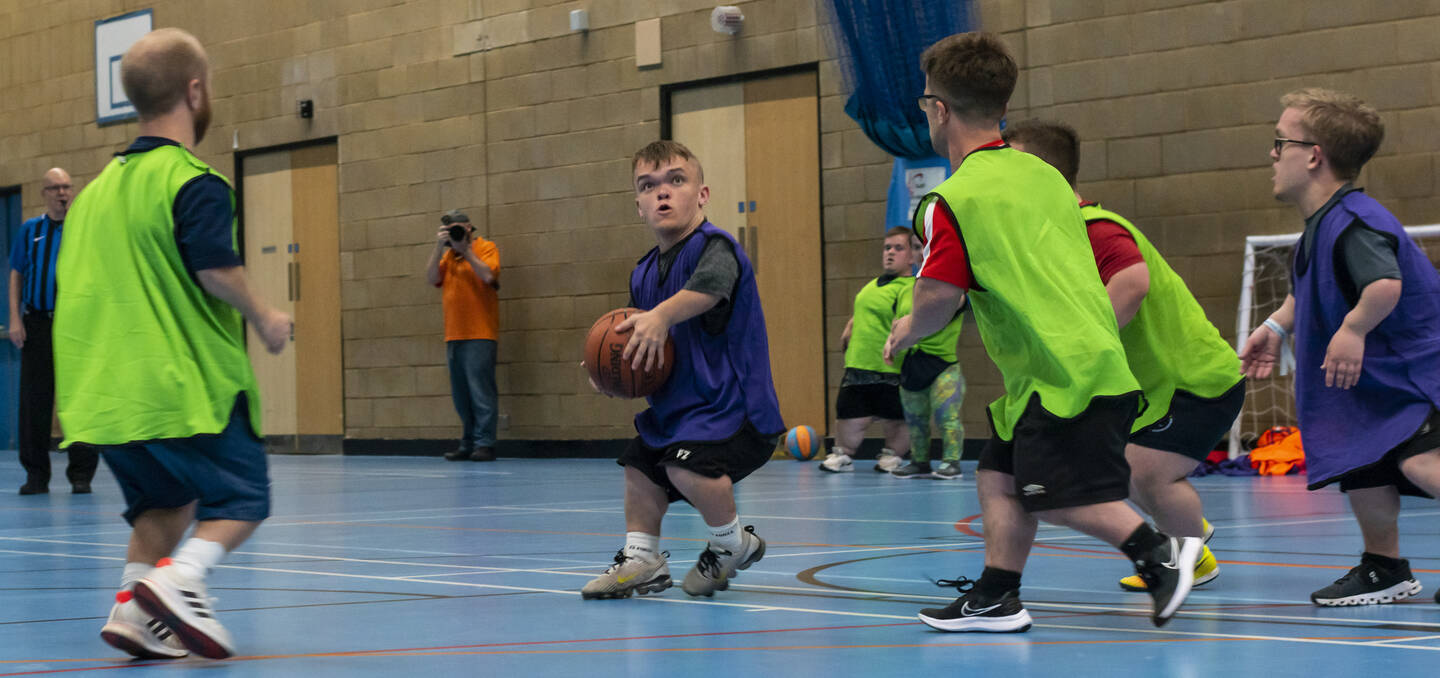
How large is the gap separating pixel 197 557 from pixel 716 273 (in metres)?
1.47

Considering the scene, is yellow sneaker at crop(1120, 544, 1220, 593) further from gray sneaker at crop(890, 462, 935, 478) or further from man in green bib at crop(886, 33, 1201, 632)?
gray sneaker at crop(890, 462, 935, 478)

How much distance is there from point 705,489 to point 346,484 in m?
6.40

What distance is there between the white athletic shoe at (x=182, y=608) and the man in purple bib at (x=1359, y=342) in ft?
7.95

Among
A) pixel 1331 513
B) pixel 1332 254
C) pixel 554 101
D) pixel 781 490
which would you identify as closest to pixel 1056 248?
pixel 1332 254

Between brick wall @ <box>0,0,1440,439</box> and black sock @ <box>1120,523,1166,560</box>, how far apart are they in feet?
21.9

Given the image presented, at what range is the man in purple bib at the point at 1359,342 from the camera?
3809mm

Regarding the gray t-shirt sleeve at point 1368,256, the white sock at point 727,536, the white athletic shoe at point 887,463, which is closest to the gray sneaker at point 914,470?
the white athletic shoe at point 887,463

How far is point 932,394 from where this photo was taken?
9703 millimetres

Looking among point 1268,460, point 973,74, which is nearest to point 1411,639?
point 973,74

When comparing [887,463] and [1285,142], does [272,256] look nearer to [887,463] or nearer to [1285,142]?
[887,463]

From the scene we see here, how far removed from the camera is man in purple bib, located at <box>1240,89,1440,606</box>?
150 inches

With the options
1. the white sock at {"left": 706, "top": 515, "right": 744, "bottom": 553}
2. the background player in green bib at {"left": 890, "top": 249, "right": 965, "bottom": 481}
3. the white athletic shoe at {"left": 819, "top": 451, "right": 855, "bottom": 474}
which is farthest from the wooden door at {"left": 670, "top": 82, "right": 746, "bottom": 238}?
the white sock at {"left": 706, "top": 515, "right": 744, "bottom": 553}

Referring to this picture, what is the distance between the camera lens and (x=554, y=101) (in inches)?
531

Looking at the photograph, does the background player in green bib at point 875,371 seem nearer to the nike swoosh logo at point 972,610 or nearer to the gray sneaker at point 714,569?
the gray sneaker at point 714,569
